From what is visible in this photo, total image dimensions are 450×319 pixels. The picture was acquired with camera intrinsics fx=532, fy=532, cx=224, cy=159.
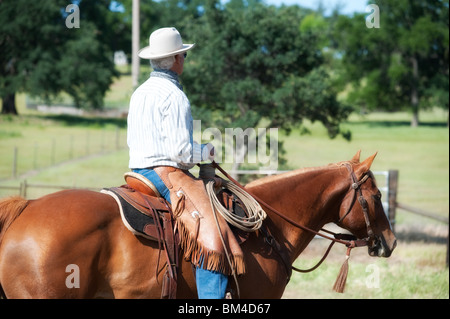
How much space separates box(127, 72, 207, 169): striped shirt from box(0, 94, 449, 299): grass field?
14.9 feet

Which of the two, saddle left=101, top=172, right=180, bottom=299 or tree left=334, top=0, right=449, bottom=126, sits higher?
tree left=334, top=0, right=449, bottom=126

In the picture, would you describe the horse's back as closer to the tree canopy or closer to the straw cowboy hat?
the straw cowboy hat

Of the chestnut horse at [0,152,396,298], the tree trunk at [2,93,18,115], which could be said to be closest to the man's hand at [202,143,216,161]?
the chestnut horse at [0,152,396,298]

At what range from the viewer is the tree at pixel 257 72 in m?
11.4

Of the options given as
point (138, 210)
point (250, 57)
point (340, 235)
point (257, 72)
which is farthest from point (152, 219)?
point (257, 72)

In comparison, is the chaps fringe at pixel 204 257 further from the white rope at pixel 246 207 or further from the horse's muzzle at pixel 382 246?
the horse's muzzle at pixel 382 246

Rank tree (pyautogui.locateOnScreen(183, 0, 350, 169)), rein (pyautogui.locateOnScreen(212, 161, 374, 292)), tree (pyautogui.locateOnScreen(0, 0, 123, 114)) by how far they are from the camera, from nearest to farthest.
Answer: rein (pyautogui.locateOnScreen(212, 161, 374, 292))
tree (pyautogui.locateOnScreen(183, 0, 350, 169))
tree (pyautogui.locateOnScreen(0, 0, 123, 114))

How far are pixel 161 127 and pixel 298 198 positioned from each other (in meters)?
1.40

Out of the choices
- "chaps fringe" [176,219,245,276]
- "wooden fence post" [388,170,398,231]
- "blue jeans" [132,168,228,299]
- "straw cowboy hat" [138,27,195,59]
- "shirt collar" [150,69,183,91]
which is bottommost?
"wooden fence post" [388,170,398,231]

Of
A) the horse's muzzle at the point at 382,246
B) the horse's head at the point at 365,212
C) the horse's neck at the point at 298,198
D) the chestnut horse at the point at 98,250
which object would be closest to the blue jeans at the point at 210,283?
the chestnut horse at the point at 98,250

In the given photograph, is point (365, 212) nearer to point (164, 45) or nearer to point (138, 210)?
point (138, 210)

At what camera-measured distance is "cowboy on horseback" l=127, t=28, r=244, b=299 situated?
3.80 m

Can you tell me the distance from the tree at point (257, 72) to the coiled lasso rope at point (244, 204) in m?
7.08
